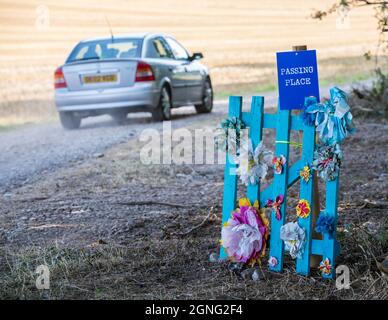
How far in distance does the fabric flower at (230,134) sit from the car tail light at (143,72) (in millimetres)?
8768

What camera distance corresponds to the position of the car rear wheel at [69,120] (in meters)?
14.6

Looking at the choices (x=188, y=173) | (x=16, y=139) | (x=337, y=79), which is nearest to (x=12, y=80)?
(x=337, y=79)

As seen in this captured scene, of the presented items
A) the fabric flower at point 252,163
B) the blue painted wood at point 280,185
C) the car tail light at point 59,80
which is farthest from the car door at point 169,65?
the blue painted wood at point 280,185

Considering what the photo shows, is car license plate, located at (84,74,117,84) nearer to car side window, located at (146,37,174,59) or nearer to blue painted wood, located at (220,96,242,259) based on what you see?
car side window, located at (146,37,174,59)

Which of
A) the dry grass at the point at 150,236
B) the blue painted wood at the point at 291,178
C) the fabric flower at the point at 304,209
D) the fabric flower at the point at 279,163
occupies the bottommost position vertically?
the dry grass at the point at 150,236

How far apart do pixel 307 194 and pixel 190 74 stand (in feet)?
35.6

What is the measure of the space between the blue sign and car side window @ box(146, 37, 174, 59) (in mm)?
9627

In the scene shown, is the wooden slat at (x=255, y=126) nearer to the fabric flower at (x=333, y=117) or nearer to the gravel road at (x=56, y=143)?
the fabric flower at (x=333, y=117)

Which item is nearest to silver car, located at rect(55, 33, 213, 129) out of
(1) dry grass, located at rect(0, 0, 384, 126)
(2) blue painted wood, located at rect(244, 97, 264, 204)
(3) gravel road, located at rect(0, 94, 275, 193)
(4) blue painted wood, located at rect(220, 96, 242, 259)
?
(3) gravel road, located at rect(0, 94, 275, 193)

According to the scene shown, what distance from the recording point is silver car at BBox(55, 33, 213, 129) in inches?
550

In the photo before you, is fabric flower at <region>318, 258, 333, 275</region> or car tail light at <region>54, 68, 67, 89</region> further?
car tail light at <region>54, 68, 67, 89</region>

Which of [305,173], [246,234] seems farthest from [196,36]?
[305,173]

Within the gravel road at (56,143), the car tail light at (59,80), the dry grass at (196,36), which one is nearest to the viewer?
the gravel road at (56,143)

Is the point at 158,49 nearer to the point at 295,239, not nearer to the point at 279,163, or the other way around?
the point at 279,163
